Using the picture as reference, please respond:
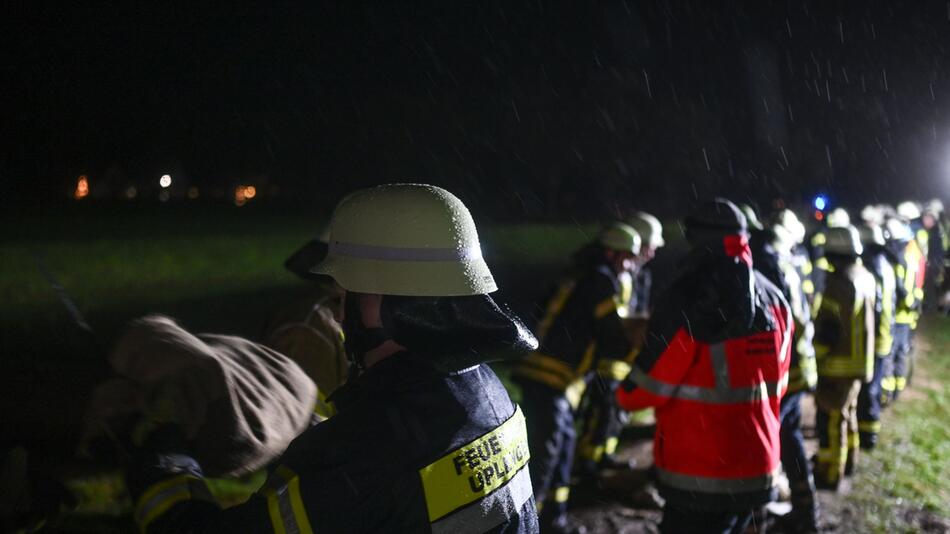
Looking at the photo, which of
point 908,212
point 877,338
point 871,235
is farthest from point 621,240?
point 908,212

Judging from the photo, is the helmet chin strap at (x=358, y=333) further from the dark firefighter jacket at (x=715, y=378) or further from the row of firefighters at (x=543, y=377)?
the dark firefighter jacket at (x=715, y=378)

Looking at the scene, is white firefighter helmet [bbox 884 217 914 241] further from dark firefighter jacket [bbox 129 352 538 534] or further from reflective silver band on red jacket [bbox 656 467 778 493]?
dark firefighter jacket [bbox 129 352 538 534]

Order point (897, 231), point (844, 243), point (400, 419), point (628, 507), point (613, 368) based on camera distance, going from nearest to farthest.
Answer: point (400, 419)
point (628, 507)
point (613, 368)
point (844, 243)
point (897, 231)

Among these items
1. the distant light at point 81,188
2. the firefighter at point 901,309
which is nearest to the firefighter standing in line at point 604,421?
the firefighter at point 901,309

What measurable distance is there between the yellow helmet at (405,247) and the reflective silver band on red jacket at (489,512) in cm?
54

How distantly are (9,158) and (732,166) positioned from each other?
2018 inches

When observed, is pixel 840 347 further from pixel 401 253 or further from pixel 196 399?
pixel 196 399

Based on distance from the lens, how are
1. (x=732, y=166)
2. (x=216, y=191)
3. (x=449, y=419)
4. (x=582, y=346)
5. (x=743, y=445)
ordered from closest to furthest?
(x=449, y=419), (x=743, y=445), (x=582, y=346), (x=732, y=166), (x=216, y=191)

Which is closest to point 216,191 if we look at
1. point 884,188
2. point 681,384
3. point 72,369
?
point 884,188

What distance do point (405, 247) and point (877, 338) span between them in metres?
6.91

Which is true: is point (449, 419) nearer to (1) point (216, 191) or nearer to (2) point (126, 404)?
(2) point (126, 404)

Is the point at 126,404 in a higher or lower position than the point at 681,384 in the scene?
higher

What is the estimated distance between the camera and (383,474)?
6.18ft

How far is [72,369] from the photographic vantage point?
25.8 ft
